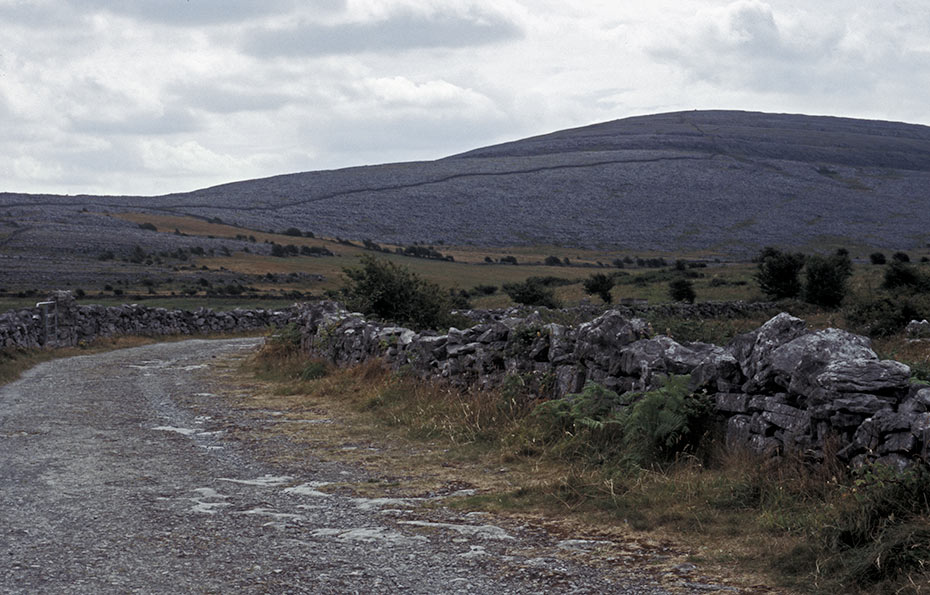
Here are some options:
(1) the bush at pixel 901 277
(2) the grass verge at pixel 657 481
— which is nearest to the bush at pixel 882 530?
(2) the grass verge at pixel 657 481

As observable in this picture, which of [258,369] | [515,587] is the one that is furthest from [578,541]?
[258,369]

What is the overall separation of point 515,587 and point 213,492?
3.82 m

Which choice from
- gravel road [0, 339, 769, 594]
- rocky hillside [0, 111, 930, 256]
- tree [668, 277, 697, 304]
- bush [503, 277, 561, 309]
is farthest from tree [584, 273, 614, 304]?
rocky hillside [0, 111, 930, 256]

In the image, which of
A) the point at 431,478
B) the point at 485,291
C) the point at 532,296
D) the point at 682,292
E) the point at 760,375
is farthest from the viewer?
the point at 485,291

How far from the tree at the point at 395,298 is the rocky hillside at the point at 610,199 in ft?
211

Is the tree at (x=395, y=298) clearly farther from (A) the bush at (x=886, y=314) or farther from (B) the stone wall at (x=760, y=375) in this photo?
(A) the bush at (x=886, y=314)

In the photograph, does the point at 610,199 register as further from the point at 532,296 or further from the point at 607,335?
the point at 607,335

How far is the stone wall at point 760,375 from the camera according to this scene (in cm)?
698

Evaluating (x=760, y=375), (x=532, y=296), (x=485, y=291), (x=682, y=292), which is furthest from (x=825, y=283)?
(x=760, y=375)

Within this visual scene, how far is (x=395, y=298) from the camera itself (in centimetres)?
2244

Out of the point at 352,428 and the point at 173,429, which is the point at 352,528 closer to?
the point at 352,428

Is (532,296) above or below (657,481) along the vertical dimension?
above

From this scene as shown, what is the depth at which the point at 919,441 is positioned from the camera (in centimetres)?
645

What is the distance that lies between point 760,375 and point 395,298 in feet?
48.6
